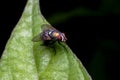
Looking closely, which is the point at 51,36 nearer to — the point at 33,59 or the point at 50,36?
the point at 50,36

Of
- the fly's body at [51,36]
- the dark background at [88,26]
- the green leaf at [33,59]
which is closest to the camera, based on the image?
the green leaf at [33,59]

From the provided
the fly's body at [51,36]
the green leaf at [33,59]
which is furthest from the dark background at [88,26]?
the green leaf at [33,59]

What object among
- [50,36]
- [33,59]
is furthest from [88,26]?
[33,59]

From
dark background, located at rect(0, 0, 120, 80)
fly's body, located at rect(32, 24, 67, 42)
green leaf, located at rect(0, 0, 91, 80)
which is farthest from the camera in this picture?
dark background, located at rect(0, 0, 120, 80)

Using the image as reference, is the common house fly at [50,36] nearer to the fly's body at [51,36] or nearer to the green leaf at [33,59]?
the fly's body at [51,36]

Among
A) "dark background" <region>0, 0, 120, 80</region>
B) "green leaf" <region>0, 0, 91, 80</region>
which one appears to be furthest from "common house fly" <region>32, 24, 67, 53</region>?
"dark background" <region>0, 0, 120, 80</region>

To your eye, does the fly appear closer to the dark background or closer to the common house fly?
the common house fly

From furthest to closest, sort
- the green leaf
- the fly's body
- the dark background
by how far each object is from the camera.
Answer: the dark background, the fly's body, the green leaf
